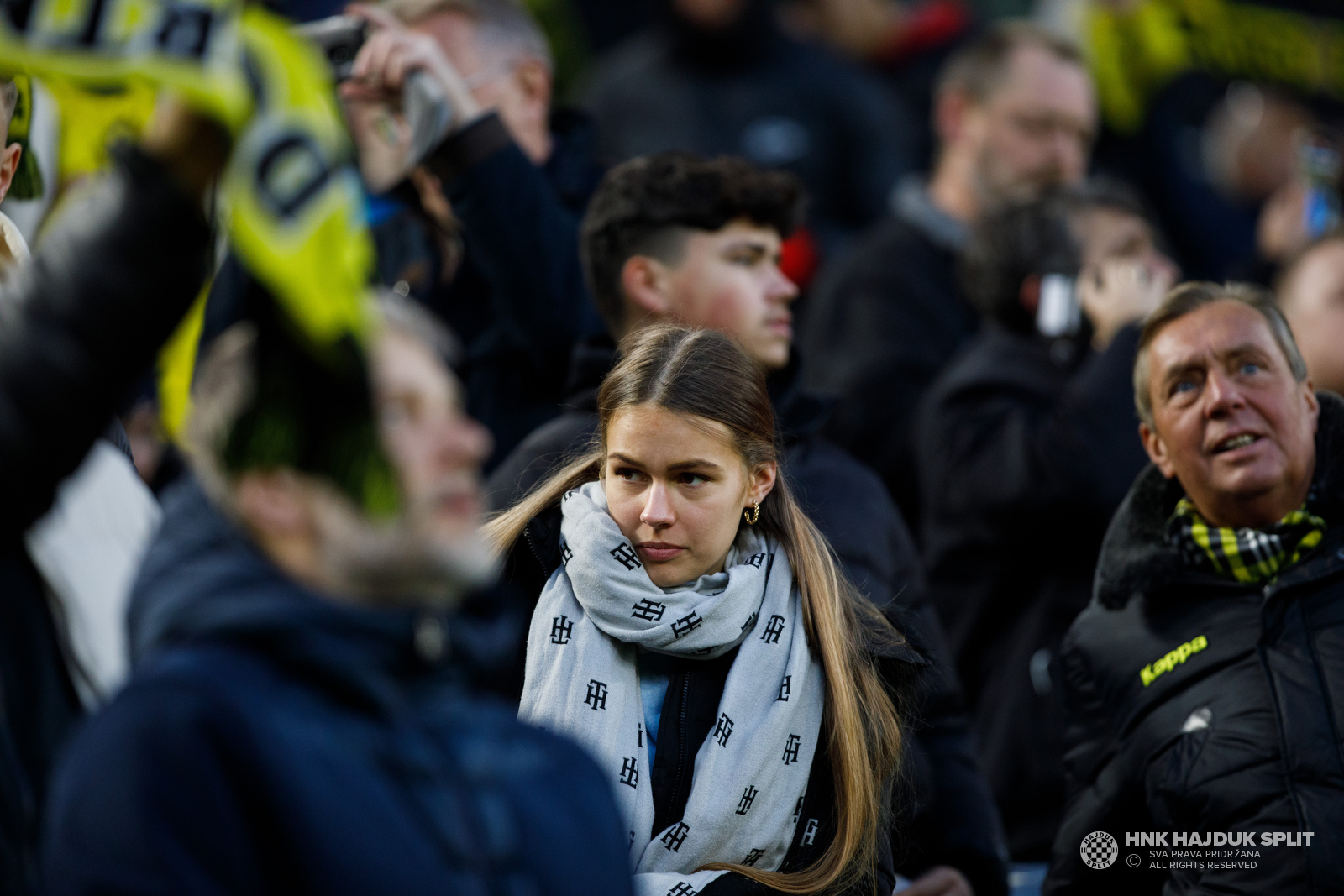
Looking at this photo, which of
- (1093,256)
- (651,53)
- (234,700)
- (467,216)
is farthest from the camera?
(651,53)

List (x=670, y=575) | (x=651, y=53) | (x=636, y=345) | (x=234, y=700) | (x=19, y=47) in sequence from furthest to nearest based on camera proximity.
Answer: (x=651, y=53) < (x=636, y=345) < (x=670, y=575) < (x=19, y=47) < (x=234, y=700)

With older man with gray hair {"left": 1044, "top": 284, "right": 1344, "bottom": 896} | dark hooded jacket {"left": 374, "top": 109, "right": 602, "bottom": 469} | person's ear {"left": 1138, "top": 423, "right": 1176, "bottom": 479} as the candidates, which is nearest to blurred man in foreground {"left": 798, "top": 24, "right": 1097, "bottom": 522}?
dark hooded jacket {"left": 374, "top": 109, "right": 602, "bottom": 469}

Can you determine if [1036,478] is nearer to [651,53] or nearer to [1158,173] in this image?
[651,53]

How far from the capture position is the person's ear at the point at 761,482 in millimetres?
3070

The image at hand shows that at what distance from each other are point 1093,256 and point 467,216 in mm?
1908

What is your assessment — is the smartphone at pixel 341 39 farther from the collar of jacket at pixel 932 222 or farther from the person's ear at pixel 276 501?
the collar of jacket at pixel 932 222

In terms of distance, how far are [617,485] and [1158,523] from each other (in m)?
1.18

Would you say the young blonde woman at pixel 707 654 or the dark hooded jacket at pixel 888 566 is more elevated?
the young blonde woman at pixel 707 654

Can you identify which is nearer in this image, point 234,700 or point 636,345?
point 234,700

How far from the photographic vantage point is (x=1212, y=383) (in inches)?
126

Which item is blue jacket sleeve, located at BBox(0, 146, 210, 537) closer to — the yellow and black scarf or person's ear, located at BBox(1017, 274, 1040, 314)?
the yellow and black scarf

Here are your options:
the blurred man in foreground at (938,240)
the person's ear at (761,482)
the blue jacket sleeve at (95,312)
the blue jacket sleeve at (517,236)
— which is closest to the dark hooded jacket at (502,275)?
the blue jacket sleeve at (517,236)

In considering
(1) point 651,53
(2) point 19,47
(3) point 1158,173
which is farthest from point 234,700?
(3) point 1158,173

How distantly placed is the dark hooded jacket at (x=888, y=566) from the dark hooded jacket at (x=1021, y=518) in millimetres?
567
